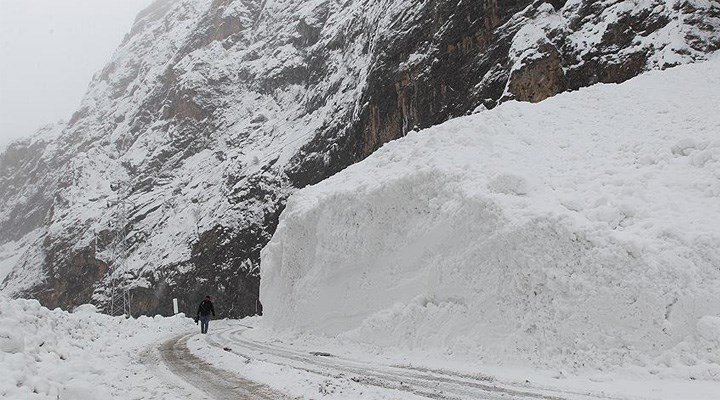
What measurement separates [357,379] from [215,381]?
238 centimetres

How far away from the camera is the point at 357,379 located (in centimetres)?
853

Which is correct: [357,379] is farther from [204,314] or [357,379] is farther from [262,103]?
[262,103]

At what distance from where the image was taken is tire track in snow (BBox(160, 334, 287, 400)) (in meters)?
7.51

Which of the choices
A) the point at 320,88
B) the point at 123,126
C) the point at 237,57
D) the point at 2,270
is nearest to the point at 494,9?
the point at 320,88

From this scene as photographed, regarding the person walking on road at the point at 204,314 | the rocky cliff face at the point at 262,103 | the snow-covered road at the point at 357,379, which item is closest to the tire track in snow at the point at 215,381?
the snow-covered road at the point at 357,379

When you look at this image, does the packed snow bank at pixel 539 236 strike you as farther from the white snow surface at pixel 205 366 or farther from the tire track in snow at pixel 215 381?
the tire track in snow at pixel 215 381

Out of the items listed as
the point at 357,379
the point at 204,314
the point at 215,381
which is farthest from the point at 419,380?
the point at 204,314

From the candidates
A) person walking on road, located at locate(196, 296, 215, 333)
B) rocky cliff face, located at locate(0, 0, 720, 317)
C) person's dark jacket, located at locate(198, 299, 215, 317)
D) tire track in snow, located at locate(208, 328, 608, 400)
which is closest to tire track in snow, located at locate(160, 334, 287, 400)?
tire track in snow, located at locate(208, 328, 608, 400)

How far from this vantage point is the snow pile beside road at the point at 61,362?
257 inches

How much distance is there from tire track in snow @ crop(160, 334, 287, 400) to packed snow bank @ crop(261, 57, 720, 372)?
4191mm

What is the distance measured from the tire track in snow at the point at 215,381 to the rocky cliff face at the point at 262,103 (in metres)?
20.5

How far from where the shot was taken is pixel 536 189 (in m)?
11.7

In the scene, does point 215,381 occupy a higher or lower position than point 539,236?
lower

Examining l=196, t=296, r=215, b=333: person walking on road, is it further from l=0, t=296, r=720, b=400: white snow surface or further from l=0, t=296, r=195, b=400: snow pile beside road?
l=0, t=296, r=720, b=400: white snow surface
